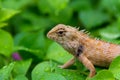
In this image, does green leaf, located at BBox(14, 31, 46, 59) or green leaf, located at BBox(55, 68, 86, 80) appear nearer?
green leaf, located at BBox(55, 68, 86, 80)

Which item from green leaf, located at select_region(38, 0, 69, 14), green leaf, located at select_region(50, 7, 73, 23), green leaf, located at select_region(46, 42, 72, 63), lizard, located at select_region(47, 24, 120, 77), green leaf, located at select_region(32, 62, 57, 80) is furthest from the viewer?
green leaf, located at select_region(50, 7, 73, 23)

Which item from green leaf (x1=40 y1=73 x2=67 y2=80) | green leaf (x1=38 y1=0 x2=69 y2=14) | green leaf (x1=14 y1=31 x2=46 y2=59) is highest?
green leaf (x1=38 y1=0 x2=69 y2=14)

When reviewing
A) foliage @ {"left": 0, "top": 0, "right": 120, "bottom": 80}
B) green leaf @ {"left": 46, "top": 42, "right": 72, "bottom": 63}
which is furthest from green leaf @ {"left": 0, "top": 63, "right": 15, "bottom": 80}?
green leaf @ {"left": 46, "top": 42, "right": 72, "bottom": 63}

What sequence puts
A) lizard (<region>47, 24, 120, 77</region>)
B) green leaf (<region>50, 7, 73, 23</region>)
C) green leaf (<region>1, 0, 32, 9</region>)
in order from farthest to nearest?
1. green leaf (<region>50, 7, 73, 23</region>)
2. green leaf (<region>1, 0, 32, 9</region>)
3. lizard (<region>47, 24, 120, 77</region>)

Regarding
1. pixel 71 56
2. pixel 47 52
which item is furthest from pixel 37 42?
pixel 71 56

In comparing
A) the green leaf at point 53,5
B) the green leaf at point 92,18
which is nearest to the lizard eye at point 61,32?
the green leaf at point 53,5

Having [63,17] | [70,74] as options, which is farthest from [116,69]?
[63,17]

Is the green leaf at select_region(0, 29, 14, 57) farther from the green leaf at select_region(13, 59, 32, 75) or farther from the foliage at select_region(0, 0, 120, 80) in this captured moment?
the green leaf at select_region(13, 59, 32, 75)

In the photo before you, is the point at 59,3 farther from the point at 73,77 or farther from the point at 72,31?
the point at 73,77
